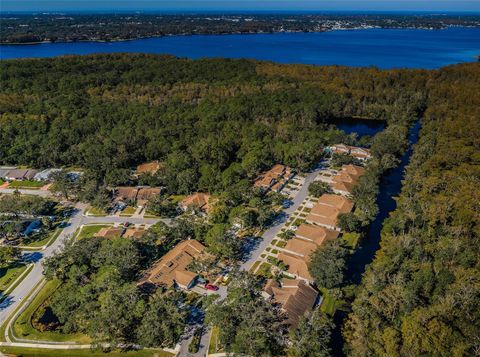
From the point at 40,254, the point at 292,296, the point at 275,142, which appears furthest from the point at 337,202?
the point at 40,254

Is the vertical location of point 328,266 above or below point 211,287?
above

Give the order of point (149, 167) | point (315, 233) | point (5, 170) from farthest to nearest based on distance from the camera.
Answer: point (5, 170), point (149, 167), point (315, 233)

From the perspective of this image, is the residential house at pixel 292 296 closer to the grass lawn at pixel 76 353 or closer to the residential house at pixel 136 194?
the grass lawn at pixel 76 353

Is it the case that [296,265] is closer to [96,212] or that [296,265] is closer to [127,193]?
[127,193]

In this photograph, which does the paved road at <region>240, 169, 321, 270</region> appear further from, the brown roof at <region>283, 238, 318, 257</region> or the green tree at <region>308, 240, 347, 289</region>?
the green tree at <region>308, 240, 347, 289</region>

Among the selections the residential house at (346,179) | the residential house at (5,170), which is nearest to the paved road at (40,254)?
the residential house at (5,170)
